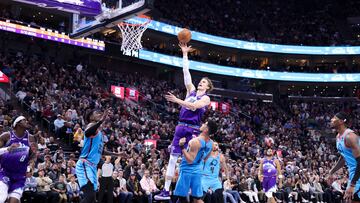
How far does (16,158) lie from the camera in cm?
799

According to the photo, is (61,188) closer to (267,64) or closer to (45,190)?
(45,190)

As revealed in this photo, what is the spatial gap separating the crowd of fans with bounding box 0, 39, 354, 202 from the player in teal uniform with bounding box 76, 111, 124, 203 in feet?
14.1

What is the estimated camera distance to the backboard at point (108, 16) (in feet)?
40.5

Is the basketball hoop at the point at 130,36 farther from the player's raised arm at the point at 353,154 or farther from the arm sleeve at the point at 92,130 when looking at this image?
the player's raised arm at the point at 353,154

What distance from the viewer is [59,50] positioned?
106ft

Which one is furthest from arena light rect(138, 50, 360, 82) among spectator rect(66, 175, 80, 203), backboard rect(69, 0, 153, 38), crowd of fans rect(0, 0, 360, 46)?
backboard rect(69, 0, 153, 38)

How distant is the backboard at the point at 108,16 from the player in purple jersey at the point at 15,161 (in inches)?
206

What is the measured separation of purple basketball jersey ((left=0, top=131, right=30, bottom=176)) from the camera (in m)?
7.93

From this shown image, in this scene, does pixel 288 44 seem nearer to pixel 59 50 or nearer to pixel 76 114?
pixel 59 50

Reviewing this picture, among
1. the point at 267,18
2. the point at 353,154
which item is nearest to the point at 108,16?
the point at 353,154

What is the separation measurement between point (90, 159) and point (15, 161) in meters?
1.31

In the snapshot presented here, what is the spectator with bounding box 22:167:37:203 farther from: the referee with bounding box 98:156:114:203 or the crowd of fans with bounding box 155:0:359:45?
the crowd of fans with bounding box 155:0:359:45

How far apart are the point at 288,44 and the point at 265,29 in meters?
3.13

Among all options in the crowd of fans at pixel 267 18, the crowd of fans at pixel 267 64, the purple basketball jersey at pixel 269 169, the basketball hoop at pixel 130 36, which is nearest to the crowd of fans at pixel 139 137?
the purple basketball jersey at pixel 269 169
